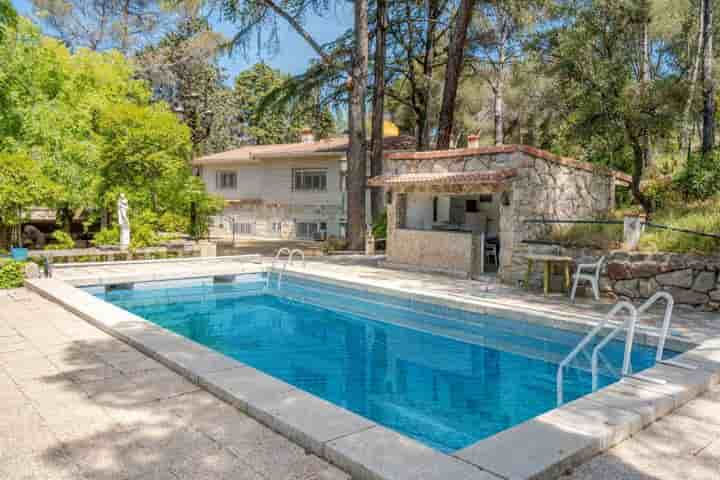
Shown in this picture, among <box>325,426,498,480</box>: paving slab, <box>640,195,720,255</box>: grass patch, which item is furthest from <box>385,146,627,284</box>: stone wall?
<box>325,426,498,480</box>: paving slab

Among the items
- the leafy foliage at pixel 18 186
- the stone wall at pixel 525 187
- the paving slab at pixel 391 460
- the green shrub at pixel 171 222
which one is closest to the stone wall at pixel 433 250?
the stone wall at pixel 525 187

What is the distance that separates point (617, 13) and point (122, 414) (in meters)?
15.0

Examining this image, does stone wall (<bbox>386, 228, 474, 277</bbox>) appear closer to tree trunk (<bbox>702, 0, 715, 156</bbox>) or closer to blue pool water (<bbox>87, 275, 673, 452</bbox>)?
blue pool water (<bbox>87, 275, 673, 452</bbox>)

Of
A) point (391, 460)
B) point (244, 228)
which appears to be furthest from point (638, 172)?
point (244, 228)

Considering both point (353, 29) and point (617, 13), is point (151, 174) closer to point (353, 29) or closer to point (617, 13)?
point (353, 29)

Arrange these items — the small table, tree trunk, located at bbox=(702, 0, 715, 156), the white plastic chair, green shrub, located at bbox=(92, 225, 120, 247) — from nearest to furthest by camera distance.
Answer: the white plastic chair < the small table < tree trunk, located at bbox=(702, 0, 715, 156) < green shrub, located at bbox=(92, 225, 120, 247)

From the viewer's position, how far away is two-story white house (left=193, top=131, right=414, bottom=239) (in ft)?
82.8

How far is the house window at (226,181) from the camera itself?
29.6m

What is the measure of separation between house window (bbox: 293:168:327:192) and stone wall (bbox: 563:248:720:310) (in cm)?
1726

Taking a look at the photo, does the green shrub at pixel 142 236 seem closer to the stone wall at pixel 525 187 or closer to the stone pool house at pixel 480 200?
the stone pool house at pixel 480 200

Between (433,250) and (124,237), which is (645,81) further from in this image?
(124,237)

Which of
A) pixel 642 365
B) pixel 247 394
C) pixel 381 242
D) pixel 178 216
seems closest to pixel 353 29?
pixel 381 242

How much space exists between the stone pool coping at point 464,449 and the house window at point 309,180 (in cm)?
2032

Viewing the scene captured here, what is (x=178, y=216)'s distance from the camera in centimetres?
1777
